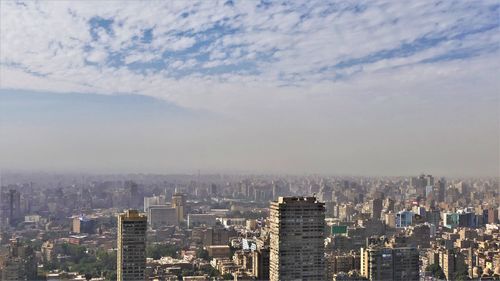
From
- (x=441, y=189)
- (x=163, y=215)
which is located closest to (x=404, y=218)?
(x=441, y=189)

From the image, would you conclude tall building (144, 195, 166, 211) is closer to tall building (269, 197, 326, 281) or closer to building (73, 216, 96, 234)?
building (73, 216, 96, 234)

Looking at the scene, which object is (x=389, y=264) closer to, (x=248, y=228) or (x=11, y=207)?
(x=248, y=228)

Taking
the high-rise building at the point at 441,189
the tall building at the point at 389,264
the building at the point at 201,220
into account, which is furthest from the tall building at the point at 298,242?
the building at the point at 201,220

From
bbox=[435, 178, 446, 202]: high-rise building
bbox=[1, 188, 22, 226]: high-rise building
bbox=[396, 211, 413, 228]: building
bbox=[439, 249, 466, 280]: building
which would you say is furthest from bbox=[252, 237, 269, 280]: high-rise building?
bbox=[396, 211, 413, 228]: building

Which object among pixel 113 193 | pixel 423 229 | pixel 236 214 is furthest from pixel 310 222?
pixel 236 214

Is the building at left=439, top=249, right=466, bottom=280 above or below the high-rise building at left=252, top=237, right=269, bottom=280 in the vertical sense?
below

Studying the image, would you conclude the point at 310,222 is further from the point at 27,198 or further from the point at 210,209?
the point at 210,209

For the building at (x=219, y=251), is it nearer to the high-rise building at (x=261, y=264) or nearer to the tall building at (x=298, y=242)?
the high-rise building at (x=261, y=264)
